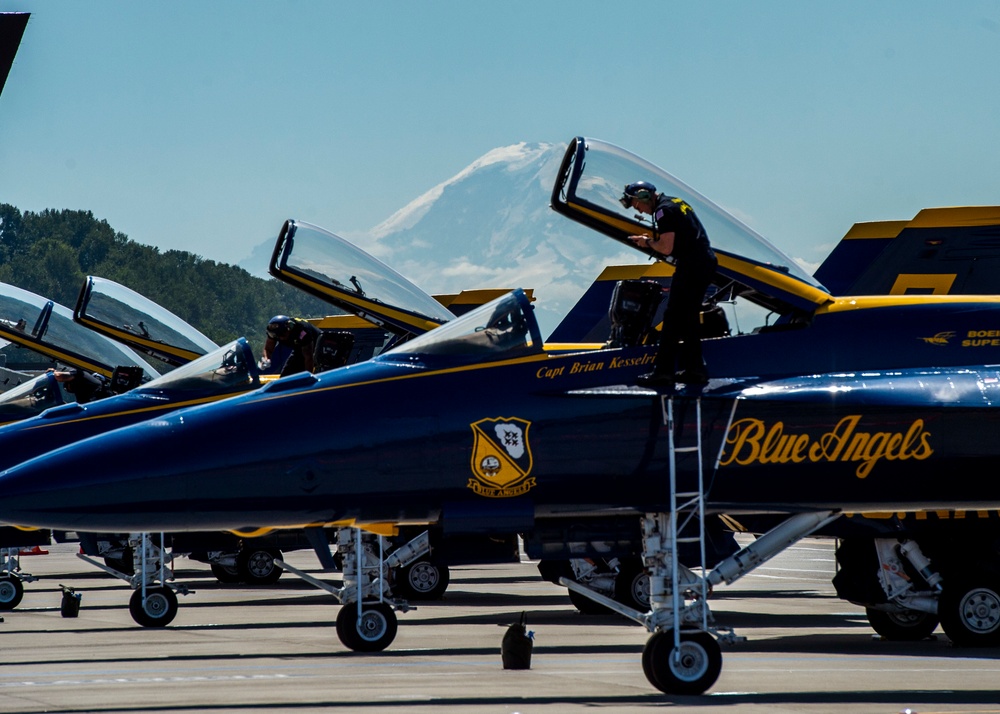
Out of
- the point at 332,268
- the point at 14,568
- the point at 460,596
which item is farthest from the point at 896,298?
the point at 14,568

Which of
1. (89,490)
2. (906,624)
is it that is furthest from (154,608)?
(906,624)

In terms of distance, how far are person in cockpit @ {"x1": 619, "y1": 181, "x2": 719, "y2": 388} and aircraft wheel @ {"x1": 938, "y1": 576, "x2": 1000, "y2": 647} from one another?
4574 mm

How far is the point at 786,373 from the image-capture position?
1017 cm

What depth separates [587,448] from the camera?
9.77 meters

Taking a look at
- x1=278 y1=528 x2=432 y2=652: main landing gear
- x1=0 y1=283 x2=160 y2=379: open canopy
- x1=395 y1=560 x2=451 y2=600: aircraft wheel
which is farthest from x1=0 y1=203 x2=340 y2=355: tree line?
x1=278 y1=528 x2=432 y2=652: main landing gear

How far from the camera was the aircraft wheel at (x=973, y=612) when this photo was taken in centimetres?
1283

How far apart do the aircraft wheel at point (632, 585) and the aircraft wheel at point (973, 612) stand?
13.0 feet

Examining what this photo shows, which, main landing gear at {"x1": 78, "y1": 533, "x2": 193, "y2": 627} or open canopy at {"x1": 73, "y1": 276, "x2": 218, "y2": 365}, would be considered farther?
open canopy at {"x1": 73, "y1": 276, "x2": 218, "y2": 365}

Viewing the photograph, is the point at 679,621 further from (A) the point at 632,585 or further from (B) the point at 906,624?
(A) the point at 632,585

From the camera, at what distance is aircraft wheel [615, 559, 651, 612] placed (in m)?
16.0

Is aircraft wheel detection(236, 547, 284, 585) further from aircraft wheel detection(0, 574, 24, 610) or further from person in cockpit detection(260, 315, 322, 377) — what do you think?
person in cockpit detection(260, 315, 322, 377)

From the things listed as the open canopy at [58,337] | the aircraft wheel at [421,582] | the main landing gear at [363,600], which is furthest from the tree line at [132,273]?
the main landing gear at [363,600]

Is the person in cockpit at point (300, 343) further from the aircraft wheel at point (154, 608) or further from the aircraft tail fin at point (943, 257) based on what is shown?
the aircraft tail fin at point (943, 257)

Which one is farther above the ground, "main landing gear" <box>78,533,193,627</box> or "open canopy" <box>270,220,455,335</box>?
"open canopy" <box>270,220,455,335</box>
